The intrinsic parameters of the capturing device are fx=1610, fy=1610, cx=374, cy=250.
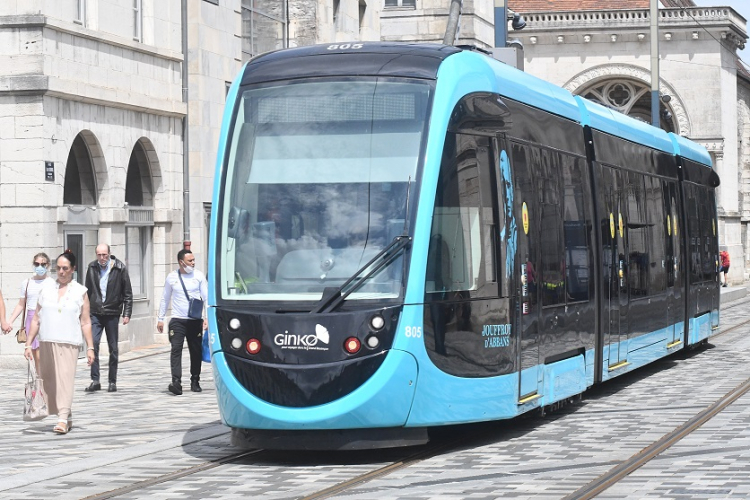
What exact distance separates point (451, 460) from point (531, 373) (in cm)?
187

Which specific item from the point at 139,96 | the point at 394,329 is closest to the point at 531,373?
the point at 394,329

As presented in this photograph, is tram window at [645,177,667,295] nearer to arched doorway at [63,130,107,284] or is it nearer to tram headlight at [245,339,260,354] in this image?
tram headlight at [245,339,260,354]

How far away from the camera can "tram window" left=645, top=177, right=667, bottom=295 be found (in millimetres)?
18641

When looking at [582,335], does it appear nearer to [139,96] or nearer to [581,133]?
[581,133]

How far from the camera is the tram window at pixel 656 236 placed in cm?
1864

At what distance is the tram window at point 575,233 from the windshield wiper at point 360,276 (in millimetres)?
3493

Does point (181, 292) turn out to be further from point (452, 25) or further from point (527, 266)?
point (452, 25)

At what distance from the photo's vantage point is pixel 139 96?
25.3 meters

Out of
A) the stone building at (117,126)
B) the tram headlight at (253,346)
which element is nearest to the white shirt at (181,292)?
the stone building at (117,126)

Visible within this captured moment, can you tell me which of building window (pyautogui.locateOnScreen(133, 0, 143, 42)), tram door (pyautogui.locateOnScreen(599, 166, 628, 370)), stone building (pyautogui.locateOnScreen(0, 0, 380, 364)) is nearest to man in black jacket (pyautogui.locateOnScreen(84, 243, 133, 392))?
stone building (pyautogui.locateOnScreen(0, 0, 380, 364))

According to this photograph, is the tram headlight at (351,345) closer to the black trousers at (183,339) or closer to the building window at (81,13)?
the black trousers at (183,339)

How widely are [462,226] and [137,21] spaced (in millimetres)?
15216

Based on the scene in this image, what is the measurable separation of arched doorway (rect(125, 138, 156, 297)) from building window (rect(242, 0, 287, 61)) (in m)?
5.04

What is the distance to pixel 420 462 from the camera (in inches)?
446
